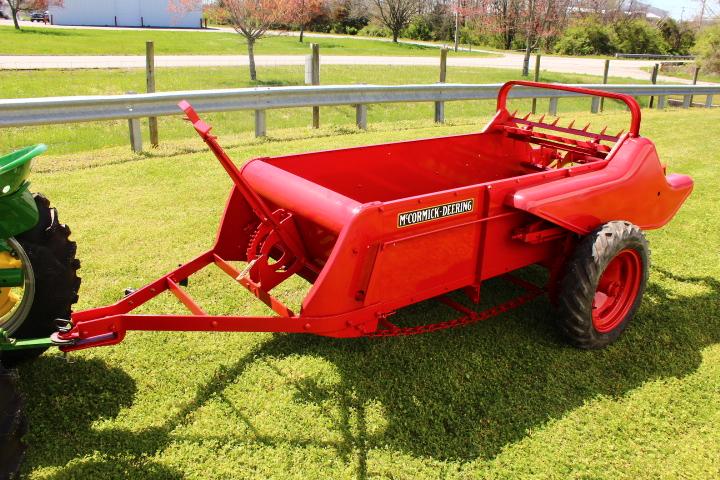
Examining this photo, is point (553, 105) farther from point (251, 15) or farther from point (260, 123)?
point (251, 15)

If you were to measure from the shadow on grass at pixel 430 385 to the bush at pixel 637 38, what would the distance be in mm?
48239

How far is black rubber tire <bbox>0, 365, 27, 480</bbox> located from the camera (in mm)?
2498

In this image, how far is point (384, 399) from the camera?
336cm

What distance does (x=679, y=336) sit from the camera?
411 cm

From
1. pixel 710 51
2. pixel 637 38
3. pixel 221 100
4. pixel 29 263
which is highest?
pixel 637 38

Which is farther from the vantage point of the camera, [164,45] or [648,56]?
[648,56]

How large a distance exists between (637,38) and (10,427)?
5304 centimetres

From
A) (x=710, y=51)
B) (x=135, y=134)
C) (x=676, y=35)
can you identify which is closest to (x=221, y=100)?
(x=135, y=134)

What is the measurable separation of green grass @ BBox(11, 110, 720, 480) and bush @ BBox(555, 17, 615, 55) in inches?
1681

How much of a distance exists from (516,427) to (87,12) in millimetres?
54331

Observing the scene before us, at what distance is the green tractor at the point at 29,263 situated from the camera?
9.77 feet

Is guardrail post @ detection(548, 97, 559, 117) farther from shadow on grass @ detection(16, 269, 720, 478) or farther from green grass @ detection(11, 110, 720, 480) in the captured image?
shadow on grass @ detection(16, 269, 720, 478)

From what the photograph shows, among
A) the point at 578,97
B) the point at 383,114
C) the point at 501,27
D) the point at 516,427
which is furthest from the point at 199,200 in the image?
the point at 501,27

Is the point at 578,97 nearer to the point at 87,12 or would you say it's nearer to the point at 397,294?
the point at 397,294
